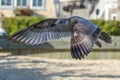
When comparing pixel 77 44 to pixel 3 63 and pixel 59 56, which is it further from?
pixel 59 56

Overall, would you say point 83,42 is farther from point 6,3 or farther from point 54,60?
point 6,3

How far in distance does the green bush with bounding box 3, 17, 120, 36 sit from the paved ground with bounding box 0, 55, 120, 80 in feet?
14.6

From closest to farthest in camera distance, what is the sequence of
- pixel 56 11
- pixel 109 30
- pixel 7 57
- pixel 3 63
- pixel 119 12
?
pixel 3 63 → pixel 7 57 → pixel 109 30 → pixel 56 11 → pixel 119 12

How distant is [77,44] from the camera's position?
2.74 meters

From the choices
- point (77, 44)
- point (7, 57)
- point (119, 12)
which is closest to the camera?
point (77, 44)

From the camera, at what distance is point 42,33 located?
3.42m

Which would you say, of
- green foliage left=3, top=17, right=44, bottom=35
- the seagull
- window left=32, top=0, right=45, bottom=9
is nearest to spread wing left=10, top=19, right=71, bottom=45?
the seagull

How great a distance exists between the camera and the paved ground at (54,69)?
7820 millimetres

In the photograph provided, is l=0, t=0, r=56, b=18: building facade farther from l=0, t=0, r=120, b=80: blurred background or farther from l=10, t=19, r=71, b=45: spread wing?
l=10, t=19, r=71, b=45: spread wing

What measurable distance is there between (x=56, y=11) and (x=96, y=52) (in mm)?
13687

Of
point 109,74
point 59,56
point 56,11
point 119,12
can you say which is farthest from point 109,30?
point 119,12

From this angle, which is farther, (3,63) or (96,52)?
(96,52)

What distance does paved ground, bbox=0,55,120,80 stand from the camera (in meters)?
7.82

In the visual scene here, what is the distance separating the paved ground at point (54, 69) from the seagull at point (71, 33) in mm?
4246
